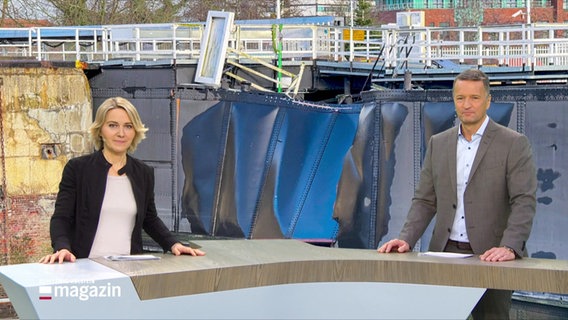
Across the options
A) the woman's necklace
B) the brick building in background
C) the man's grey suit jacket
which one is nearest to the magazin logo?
the woman's necklace

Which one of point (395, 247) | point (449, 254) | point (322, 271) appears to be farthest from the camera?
point (395, 247)

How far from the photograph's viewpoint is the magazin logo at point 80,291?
4.79 meters

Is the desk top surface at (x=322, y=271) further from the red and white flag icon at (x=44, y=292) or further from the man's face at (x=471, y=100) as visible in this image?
the man's face at (x=471, y=100)

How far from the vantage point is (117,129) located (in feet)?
18.8

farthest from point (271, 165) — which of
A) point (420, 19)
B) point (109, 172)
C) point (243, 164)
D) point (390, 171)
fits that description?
point (109, 172)

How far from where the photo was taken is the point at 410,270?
5.43 meters

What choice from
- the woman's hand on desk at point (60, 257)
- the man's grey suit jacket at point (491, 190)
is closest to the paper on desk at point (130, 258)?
the woman's hand on desk at point (60, 257)

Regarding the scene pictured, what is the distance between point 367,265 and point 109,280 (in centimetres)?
Answer: 127

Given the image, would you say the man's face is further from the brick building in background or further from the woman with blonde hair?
the brick building in background

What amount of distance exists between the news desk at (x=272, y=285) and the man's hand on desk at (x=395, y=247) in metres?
0.15

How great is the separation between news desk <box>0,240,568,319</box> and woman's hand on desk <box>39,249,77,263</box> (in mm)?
48

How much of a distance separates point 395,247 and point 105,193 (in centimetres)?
148

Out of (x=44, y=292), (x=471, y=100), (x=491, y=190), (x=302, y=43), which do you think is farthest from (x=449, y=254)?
(x=302, y=43)

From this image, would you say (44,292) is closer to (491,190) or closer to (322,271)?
(322,271)
